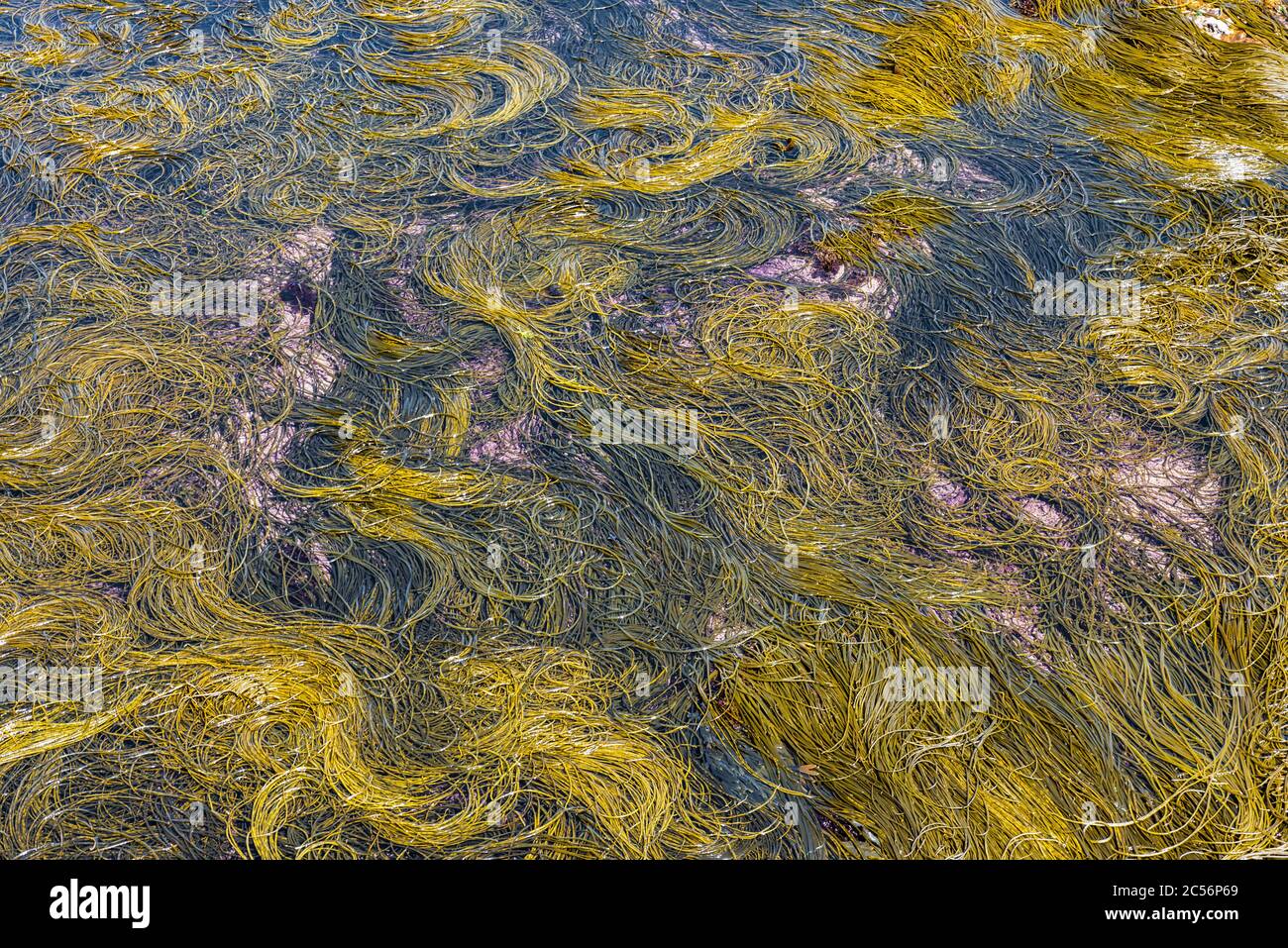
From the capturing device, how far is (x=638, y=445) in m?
3.59

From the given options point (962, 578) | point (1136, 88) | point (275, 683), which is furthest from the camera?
point (1136, 88)

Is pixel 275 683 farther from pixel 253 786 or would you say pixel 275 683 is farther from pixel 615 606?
pixel 615 606

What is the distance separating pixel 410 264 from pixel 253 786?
2512mm

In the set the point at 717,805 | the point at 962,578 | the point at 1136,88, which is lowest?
the point at 717,805

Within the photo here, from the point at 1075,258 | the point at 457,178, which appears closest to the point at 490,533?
the point at 457,178

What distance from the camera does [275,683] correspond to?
2975 millimetres

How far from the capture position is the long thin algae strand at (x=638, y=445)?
2822mm

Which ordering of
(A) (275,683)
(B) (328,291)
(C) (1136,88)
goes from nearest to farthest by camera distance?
(A) (275,683) < (B) (328,291) < (C) (1136,88)

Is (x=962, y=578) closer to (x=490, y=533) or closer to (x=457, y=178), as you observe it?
(x=490, y=533)

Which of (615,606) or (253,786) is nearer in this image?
(253,786)

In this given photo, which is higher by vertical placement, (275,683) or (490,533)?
(490,533)

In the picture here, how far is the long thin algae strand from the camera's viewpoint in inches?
111

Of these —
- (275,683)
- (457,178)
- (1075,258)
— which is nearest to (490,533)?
(275,683)

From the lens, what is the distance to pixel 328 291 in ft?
13.4
